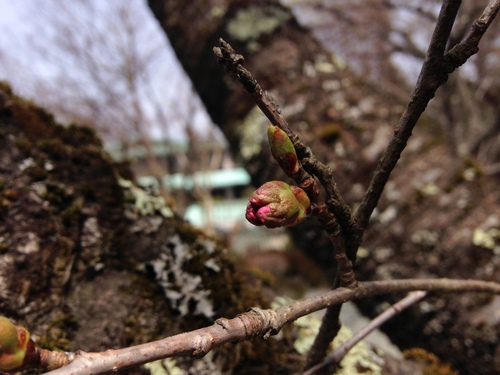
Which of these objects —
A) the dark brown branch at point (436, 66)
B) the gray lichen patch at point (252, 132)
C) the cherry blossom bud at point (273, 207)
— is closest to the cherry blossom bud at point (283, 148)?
A: the cherry blossom bud at point (273, 207)

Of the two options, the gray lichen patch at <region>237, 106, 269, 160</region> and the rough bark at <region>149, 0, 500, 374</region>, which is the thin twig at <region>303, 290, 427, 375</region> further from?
the gray lichen patch at <region>237, 106, 269, 160</region>

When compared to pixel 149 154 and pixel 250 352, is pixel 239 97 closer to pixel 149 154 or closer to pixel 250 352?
pixel 250 352

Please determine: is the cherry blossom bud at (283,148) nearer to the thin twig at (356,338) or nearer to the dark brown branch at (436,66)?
the dark brown branch at (436,66)

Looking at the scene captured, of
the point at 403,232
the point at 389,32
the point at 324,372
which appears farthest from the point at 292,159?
the point at 389,32

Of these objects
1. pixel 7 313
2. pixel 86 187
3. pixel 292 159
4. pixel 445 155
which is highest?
pixel 292 159

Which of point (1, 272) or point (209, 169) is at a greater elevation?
point (1, 272)

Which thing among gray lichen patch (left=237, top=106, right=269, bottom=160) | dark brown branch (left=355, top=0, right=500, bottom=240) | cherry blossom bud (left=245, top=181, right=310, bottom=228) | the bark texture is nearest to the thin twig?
the bark texture
